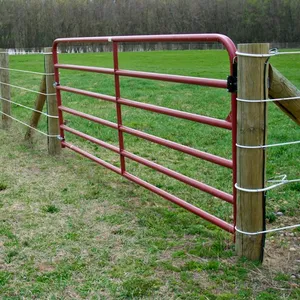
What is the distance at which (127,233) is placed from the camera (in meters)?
4.16

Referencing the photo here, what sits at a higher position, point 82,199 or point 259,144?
point 259,144

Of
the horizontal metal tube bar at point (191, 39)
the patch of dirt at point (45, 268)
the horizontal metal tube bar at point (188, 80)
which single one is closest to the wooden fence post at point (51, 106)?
the horizontal metal tube bar at point (191, 39)

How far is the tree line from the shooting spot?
4956 centimetres

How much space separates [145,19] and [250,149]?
50.2 m

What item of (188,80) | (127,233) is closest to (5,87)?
(127,233)

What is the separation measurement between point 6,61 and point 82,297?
5.87 m

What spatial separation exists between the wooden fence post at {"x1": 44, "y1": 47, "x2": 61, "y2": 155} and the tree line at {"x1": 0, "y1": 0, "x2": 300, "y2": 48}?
44.1 m

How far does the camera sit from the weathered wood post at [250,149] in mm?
3334

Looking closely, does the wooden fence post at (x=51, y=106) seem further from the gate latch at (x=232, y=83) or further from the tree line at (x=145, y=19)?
the tree line at (x=145, y=19)

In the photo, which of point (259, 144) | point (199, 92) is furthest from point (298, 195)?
point (199, 92)

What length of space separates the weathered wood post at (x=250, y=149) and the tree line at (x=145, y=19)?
46914 millimetres

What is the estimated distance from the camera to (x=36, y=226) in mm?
4359

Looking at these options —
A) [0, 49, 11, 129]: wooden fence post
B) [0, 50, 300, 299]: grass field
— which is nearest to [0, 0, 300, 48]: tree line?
[0, 49, 11, 129]: wooden fence post

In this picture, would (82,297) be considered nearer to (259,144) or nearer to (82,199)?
(259,144)
